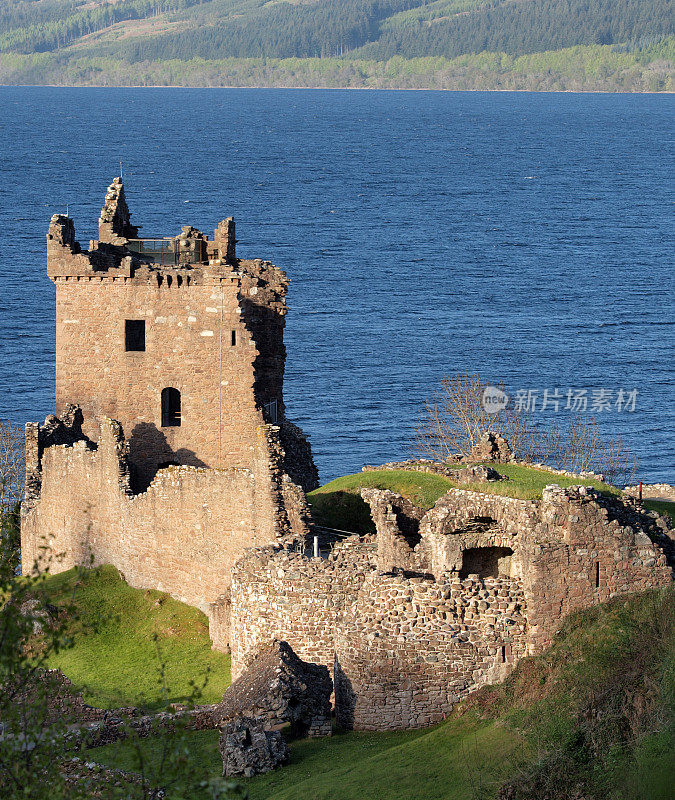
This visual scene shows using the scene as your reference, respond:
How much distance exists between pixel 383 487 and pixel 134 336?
11439mm

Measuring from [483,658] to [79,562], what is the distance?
21.4 meters

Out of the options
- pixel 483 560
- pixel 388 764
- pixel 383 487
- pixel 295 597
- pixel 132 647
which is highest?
pixel 483 560

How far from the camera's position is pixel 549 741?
29.5 metres

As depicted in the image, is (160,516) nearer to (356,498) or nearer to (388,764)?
(356,498)

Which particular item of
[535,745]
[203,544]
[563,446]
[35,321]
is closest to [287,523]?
[203,544]

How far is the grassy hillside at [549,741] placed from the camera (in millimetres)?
→ 27906

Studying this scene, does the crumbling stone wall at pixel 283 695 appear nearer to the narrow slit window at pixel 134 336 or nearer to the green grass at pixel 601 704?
the green grass at pixel 601 704

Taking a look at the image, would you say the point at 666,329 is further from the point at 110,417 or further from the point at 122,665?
the point at 122,665

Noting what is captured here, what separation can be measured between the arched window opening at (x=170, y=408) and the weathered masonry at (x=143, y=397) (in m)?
0.03

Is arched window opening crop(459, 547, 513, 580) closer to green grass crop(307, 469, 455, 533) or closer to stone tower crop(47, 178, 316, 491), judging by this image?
green grass crop(307, 469, 455, 533)

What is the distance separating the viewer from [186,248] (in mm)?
58875

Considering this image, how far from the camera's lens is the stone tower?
52.4 metres

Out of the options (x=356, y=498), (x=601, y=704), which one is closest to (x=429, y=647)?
(x=601, y=704)

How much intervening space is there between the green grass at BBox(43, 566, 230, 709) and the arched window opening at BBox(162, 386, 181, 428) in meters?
5.84
